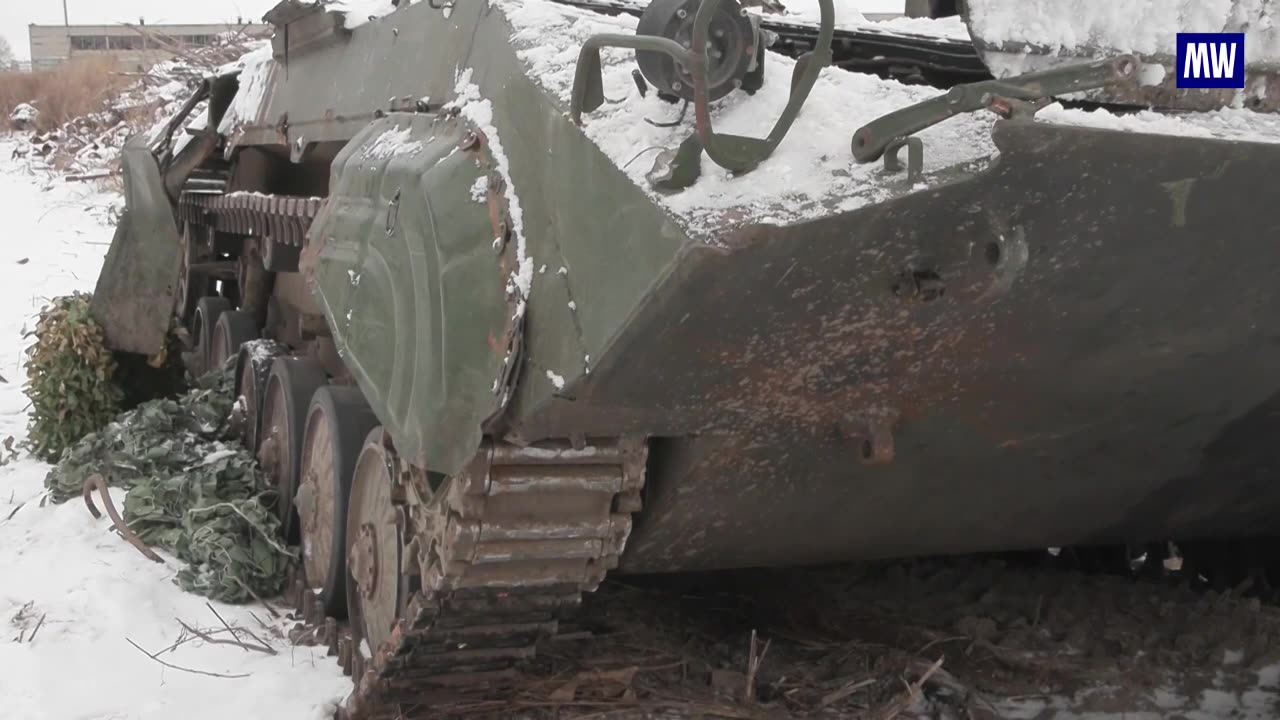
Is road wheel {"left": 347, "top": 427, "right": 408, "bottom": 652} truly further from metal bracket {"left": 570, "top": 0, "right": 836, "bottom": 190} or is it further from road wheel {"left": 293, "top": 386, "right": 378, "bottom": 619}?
metal bracket {"left": 570, "top": 0, "right": 836, "bottom": 190}

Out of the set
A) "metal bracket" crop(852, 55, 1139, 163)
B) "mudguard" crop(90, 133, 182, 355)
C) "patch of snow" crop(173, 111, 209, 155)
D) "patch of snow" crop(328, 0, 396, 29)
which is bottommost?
"mudguard" crop(90, 133, 182, 355)

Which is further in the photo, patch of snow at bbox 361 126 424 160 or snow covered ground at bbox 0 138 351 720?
snow covered ground at bbox 0 138 351 720

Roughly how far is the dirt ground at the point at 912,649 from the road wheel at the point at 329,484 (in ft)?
2.24

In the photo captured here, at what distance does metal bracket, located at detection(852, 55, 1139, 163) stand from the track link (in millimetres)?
983

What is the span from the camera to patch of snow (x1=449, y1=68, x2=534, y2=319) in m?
2.23

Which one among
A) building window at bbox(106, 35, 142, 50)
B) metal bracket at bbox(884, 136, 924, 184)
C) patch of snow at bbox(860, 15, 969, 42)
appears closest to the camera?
metal bracket at bbox(884, 136, 924, 184)

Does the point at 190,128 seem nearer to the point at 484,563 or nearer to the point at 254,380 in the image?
the point at 254,380

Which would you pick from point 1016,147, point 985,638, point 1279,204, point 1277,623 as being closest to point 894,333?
point 1016,147

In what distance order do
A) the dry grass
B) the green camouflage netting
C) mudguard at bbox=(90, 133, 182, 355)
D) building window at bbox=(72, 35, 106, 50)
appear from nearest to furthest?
the green camouflage netting → mudguard at bbox=(90, 133, 182, 355) → the dry grass → building window at bbox=(72, 35, 106, 50)

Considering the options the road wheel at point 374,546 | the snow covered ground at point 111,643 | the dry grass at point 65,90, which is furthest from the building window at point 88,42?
the road wheel at point 374,546

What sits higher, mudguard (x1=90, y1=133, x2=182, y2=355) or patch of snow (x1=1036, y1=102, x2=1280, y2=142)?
patch of snow (x1=1036, y1=102, x2=1280, y2=142)

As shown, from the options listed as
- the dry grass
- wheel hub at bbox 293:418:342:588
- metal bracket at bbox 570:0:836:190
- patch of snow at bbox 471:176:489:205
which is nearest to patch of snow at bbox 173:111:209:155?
wheel hub at bbox 293:418:342:588

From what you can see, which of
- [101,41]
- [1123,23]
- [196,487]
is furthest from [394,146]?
[101,41]

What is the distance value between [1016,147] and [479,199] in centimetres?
100
